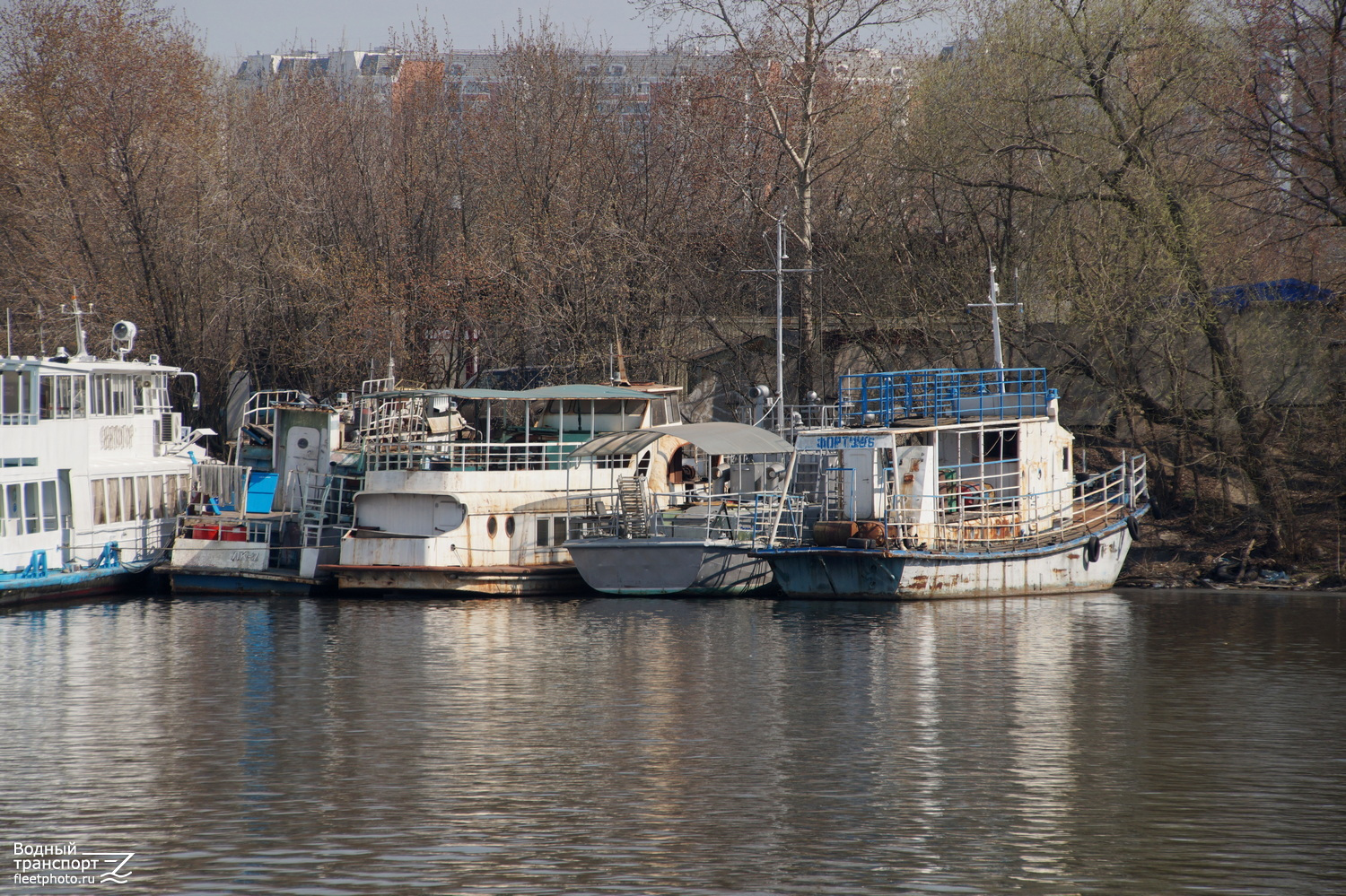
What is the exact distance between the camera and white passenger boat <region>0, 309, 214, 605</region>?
3134 cm

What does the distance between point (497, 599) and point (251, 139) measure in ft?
102

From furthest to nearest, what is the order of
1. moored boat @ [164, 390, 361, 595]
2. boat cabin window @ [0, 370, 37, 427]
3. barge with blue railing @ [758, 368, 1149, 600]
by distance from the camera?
moored boat @ [164, 390, 361, 595]
boat cabin window @ [0, 370, 37, 427]
barge with blue railing @ [758, 368, 1149, 600]

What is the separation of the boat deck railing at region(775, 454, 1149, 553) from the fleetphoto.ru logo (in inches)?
773

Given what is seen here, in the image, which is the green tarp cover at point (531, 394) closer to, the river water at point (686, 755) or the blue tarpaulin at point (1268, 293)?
the river water at point (686, 755)

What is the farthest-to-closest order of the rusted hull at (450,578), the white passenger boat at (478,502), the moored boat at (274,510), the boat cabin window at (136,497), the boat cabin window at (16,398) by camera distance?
the boat cabin window at (136,497)
the moored boat at (274,510)
the white passenger boat at (478,502)
the rusted hull at (450,578)
the boat cabin window at (16,398)

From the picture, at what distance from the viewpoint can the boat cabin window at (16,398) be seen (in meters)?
31.6

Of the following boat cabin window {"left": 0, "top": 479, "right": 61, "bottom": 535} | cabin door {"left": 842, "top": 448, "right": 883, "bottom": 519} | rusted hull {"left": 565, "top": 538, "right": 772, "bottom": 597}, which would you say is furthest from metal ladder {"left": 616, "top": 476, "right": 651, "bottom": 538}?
boat cabin window {"left": 0, "top": 479, "right": 61, "bottom": 535}

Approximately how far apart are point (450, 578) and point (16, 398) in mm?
11336

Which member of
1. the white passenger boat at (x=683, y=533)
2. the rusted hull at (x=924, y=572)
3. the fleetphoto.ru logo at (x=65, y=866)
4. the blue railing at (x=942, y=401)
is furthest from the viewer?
the blue railing at (x=942, y=401)

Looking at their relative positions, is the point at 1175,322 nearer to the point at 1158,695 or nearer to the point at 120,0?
the point at 1158,695

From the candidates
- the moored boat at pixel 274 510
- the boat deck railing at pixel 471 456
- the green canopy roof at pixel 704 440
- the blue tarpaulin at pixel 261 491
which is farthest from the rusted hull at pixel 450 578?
the blue tarpaulin at pixel 261 491

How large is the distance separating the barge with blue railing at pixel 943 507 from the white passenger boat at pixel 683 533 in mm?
942

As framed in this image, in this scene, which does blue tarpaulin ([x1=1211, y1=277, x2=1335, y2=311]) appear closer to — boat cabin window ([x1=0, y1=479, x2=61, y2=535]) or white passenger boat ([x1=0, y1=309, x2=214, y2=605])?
white passenger boat ([x1=0, y1=309, x2=214, y2=605])

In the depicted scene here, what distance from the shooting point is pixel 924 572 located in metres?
30.2
